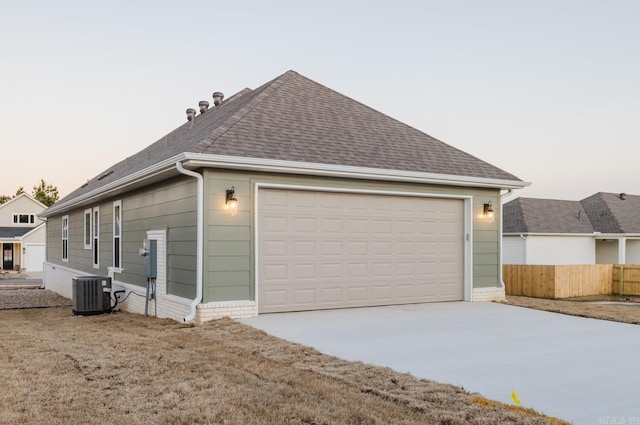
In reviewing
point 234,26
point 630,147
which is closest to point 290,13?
point 234,26

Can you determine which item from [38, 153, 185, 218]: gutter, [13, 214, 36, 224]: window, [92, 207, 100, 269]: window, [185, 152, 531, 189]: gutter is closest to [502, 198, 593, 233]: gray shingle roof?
[185, 152, 531, 189]: gutter

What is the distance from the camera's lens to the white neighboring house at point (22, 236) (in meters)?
40.6

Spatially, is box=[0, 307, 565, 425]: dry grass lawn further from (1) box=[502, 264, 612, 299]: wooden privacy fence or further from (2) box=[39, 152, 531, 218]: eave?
(1) box=[502, 264, 612, 299]: wooden privacy fence

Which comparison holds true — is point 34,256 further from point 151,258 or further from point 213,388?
point 213,388

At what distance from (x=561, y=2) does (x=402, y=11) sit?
13.4 ft

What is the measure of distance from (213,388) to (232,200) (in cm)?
460

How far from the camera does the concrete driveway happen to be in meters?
4.69

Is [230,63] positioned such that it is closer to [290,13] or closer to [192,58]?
[192,58]

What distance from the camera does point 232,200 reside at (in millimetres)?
9086

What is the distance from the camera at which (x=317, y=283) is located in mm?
10117

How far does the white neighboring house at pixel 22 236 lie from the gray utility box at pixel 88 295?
3074cm

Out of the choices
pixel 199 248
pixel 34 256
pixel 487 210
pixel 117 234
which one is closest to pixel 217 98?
pixel 117 234

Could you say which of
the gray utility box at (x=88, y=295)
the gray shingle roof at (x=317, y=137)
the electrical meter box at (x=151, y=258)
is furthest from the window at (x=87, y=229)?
the electrical meter box at (x=151, y=258)

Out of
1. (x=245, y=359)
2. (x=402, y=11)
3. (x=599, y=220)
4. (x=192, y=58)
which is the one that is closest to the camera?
(x=245, y=359)
